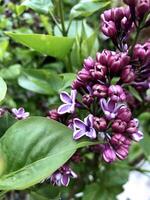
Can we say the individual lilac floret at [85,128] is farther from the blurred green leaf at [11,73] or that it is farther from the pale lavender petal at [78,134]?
the blurred green leaf at [11,73]

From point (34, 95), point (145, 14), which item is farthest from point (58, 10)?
point (34, 95)

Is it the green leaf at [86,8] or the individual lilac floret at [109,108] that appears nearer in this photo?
the individual lilac floret at [109,108]

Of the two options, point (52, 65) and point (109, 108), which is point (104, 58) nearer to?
point (109, 108)

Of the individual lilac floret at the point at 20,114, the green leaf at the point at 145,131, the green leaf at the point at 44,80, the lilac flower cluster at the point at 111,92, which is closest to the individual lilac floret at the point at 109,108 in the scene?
the lilac flower cluster at the point at 111,92

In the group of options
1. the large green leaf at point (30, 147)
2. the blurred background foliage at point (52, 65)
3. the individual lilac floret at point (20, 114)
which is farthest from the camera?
the blurred background foliage at point (52, 65)

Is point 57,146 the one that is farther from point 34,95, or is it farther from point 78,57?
point 34,95
